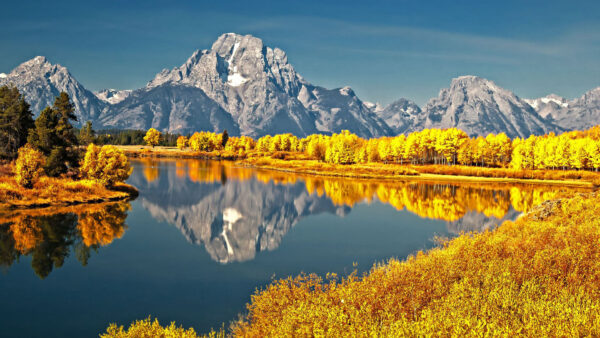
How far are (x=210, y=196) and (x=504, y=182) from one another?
7679 cm

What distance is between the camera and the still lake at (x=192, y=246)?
23.6 metres

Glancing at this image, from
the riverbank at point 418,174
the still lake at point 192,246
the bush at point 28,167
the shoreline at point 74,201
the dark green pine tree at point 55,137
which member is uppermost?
the dark green pine tree at point 55,137

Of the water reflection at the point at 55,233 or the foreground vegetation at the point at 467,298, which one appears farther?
the water reflection at the point at 55,233

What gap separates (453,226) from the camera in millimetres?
49500

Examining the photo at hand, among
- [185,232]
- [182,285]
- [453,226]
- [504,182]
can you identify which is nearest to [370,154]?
[504,182]

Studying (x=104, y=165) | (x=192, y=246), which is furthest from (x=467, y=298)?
(x=104, y=165)

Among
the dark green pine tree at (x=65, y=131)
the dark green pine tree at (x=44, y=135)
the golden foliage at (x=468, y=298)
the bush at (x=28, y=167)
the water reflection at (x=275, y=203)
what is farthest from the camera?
the dark green pine tree at (x=65, y=131)

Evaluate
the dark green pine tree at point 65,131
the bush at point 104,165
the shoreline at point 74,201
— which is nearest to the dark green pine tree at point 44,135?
the dark green pine tree at point 65,131

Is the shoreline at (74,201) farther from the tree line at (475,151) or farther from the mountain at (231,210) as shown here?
the tree line at (475,151)

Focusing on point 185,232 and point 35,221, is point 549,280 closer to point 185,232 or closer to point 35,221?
point 185,232

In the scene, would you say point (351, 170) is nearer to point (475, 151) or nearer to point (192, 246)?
point (475, 151)

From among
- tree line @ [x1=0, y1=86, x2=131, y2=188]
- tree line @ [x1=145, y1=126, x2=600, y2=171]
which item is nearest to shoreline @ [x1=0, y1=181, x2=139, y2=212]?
tree line @ [x1=0, y1=86, x2=131, y2=188]

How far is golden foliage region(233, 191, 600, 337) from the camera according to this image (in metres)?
12.2

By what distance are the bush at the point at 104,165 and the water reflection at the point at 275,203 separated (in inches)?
233
